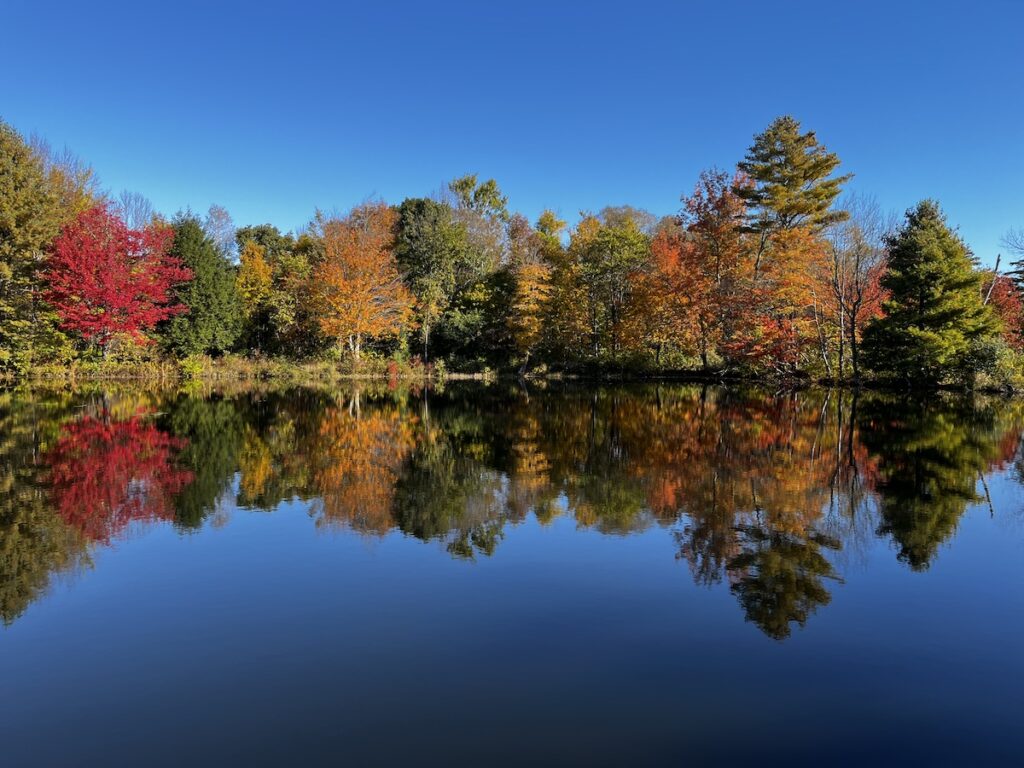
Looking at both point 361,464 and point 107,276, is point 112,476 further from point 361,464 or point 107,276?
point 107,276

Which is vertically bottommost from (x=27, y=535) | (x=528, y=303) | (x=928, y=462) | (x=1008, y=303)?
(x=27, y=535)

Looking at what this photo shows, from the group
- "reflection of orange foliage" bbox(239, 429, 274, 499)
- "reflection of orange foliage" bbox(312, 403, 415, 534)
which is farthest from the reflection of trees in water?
"reflection of orange foliage" bbox(312, 403, 415, 534)

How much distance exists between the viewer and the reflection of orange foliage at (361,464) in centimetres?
713

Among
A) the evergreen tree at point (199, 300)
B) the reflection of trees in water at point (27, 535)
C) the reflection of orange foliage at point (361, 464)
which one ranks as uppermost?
the evergreen tree at point (199, 300)

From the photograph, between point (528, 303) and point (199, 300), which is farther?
point (528, 303)

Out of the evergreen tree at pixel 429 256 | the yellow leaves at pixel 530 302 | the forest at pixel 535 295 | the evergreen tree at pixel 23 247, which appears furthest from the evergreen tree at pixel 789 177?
the evergreen tree at pixel 23 247

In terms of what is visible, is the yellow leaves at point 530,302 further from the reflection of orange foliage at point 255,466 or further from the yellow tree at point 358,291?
the reflection of orange foliage at point 255,466

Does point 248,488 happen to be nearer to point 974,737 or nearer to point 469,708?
point 469,708

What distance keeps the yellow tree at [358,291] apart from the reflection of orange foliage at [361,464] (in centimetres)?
1616

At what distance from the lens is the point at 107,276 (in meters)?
26.0

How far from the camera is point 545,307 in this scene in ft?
109

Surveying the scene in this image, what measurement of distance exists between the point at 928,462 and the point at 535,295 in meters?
23.7

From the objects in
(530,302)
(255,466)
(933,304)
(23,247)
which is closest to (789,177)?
(933,304)

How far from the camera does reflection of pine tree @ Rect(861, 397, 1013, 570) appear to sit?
6422 mm
